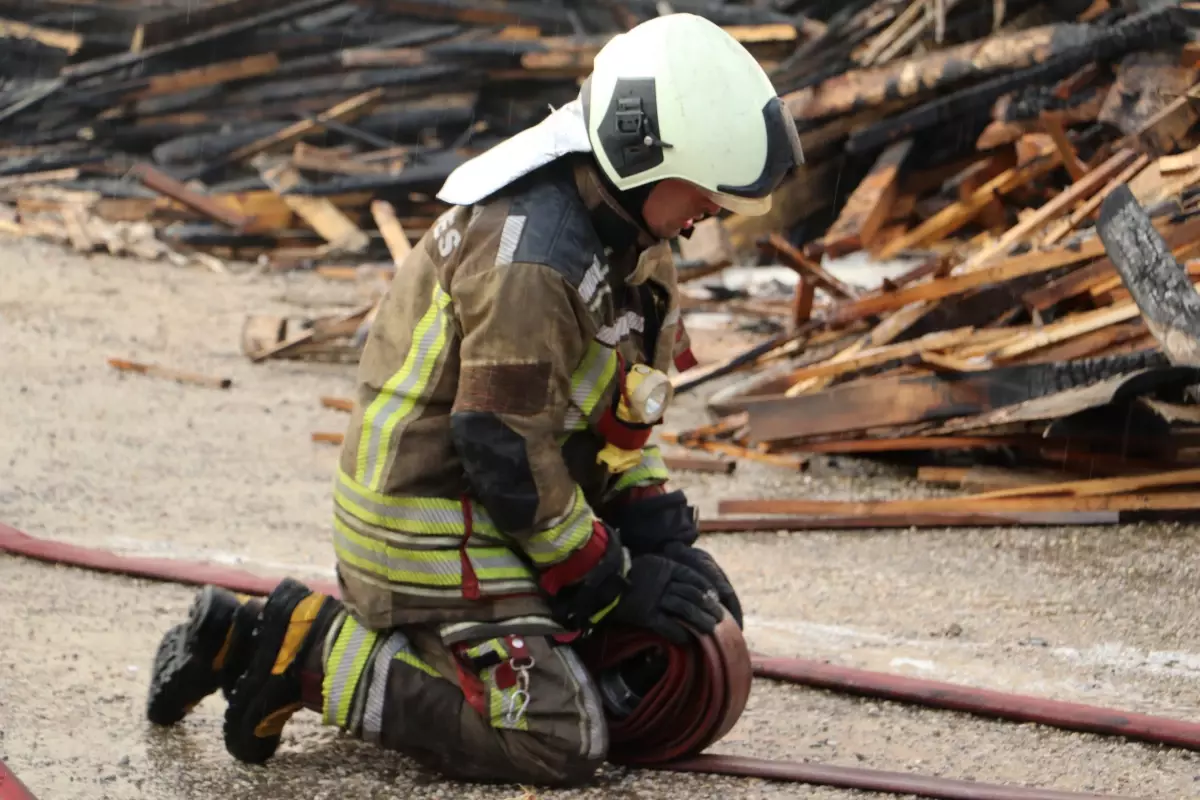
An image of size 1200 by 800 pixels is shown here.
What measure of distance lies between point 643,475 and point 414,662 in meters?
0.71

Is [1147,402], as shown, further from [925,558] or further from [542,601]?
[542,601]

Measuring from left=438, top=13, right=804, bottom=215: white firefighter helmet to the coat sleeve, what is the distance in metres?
0.25

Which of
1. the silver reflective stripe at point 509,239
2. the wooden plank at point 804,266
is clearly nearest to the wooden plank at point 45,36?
the wooden plank at point 804,266

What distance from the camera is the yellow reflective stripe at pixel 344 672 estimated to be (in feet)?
10.9

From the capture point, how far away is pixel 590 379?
323cm

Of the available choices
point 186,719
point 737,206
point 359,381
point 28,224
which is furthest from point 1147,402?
point 28,224

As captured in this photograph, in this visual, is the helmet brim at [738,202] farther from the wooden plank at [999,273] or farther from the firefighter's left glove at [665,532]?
the wooden plank at [999,273]

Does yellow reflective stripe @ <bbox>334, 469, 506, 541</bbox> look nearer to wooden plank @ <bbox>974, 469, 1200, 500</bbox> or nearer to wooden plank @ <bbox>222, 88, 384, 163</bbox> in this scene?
wooden plank @ <bbox>974, 469, 1200, 500</bbox>

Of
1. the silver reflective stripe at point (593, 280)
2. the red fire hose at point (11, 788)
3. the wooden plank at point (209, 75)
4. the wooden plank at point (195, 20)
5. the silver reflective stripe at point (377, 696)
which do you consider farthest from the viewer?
the wooden plank at point (195, 20)

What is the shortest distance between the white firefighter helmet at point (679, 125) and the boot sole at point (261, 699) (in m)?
1.06

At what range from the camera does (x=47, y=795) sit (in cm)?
310

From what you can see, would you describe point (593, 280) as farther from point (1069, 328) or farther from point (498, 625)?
point (1069, 328)

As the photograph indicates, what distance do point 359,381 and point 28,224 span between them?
10337mm

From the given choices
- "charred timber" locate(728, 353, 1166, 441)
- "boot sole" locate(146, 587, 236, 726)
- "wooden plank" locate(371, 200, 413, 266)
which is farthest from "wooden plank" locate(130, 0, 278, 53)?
"boot sole" locate(146, 587, 236, 726)
